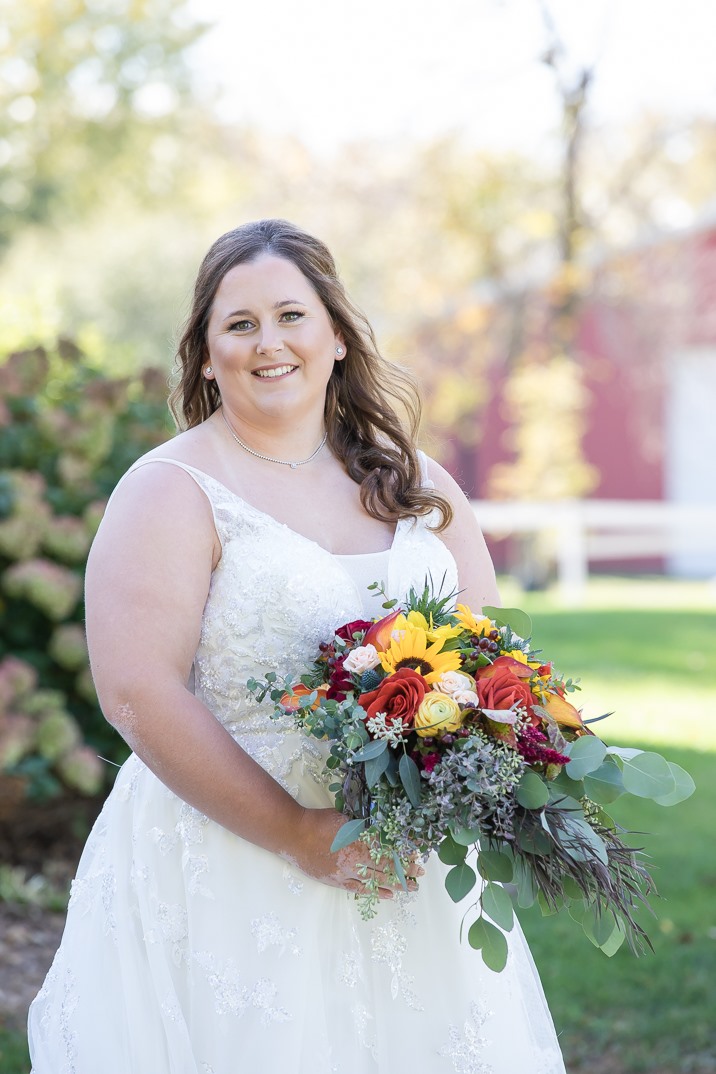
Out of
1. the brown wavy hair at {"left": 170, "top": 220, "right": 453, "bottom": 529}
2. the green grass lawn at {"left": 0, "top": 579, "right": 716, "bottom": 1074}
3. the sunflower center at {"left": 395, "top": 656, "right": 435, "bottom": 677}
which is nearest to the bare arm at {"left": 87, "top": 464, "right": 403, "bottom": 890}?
the sunflower center at {"left": 395, "top": 656, "right": 435, "bottom": 677}

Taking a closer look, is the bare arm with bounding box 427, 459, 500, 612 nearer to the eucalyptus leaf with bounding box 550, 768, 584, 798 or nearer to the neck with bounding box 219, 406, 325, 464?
the neck with bounding box 219, 406, 325, 464

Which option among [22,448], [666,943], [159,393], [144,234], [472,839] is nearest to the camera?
[472,839]

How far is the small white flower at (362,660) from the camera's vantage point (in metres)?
2.36

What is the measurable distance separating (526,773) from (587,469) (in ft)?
55.0

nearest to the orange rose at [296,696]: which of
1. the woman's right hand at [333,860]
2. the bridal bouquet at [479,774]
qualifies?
the bridal bouquet at [479,774]

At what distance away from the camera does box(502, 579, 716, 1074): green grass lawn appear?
4309mm

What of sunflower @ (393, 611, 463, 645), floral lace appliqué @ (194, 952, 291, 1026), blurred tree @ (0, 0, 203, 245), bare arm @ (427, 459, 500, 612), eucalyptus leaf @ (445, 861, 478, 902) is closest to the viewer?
eucalyptus leaf @ (445, 861, 478, 902)

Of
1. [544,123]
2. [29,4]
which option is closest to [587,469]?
[544,123]

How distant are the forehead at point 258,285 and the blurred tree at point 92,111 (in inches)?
930

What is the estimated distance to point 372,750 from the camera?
2.21 meters

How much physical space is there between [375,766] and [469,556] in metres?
0.90

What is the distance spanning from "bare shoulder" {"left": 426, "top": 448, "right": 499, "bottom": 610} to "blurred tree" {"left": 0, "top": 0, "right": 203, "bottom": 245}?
933 inches

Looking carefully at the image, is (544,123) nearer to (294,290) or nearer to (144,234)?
(144,234)

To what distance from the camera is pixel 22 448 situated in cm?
548
